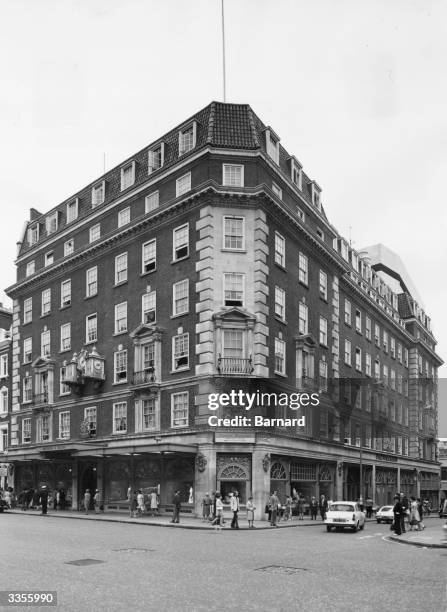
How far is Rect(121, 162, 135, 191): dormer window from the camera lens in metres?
49.0

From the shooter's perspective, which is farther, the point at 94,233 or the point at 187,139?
the point at 94,233

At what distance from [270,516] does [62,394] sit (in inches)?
817

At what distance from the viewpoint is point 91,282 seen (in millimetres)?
51562

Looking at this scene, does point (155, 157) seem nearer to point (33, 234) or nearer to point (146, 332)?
point (146, 332)

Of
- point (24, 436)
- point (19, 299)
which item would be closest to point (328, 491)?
point (24, 436)

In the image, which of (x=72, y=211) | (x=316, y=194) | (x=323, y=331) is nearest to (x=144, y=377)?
(x=323, y=331)

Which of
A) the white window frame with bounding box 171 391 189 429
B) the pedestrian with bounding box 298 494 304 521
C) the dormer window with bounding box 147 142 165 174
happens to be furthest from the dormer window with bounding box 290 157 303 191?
the pedestrian with bounding box 298 494 304 521

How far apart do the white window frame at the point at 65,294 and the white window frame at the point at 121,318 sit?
22.9ft

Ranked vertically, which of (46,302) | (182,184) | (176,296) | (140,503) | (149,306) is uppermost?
(182,184)

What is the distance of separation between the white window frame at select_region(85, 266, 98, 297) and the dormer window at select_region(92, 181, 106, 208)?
4736 millimetres

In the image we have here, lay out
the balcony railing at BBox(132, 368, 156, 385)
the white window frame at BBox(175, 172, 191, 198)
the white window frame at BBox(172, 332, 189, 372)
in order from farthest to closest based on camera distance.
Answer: the white window frame at BBox(175, 172, 191, 198), the balcony railing at BBox(132, 368, 156, 385), the white window frame at BBox(172, 332, 189, 372)

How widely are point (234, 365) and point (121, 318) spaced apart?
35.5 ft

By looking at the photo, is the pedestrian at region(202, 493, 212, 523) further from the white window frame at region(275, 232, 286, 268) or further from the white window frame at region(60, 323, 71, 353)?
the white window frame at region(60, 323, 71, 353)

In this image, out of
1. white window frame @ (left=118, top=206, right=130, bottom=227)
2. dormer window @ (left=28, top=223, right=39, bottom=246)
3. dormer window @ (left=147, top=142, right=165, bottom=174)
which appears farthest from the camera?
dormer window @ (left=28, top=223, right=39, bottom=246)
